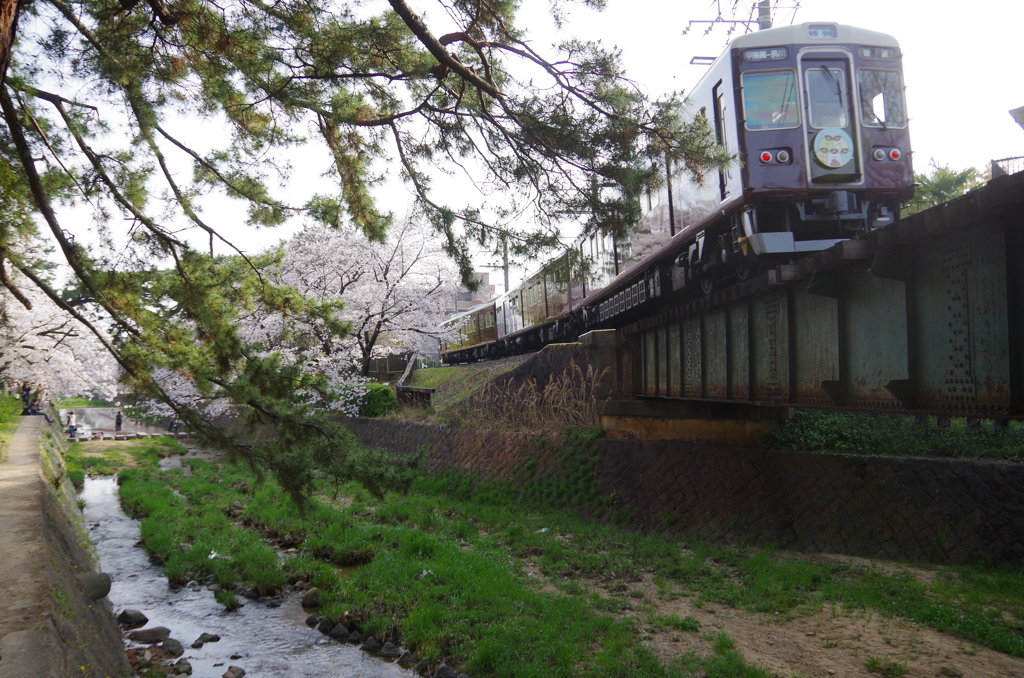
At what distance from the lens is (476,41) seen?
5.84 metres

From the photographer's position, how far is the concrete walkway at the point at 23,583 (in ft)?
11.0

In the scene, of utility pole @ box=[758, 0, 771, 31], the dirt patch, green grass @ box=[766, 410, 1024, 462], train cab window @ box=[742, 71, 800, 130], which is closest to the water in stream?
the dirt patch

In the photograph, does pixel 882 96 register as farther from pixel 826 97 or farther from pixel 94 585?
pixel 94 585

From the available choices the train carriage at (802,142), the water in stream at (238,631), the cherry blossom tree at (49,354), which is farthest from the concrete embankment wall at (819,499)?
the cherry blossom tree at (49,354)

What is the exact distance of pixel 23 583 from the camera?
4.50 m

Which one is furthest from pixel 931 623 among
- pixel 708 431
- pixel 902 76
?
pixel 902 76

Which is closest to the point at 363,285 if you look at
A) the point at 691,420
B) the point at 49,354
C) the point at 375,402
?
the point at 375,402

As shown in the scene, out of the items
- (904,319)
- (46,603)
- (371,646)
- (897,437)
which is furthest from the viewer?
(897,437)

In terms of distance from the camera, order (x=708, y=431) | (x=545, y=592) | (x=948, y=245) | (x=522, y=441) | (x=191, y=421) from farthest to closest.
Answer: (x=522, y=441) → (x=708, y=431) → (x=545, y=592) → (x=191, y=421) → (x=948, y=245)

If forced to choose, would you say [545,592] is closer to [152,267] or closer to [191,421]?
[191,421]

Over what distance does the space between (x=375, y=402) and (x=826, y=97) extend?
50.8ft

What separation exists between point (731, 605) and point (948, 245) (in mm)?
4351

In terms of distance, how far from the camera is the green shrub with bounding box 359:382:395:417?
20.6m

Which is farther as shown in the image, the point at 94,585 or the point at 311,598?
the point at 311,598
